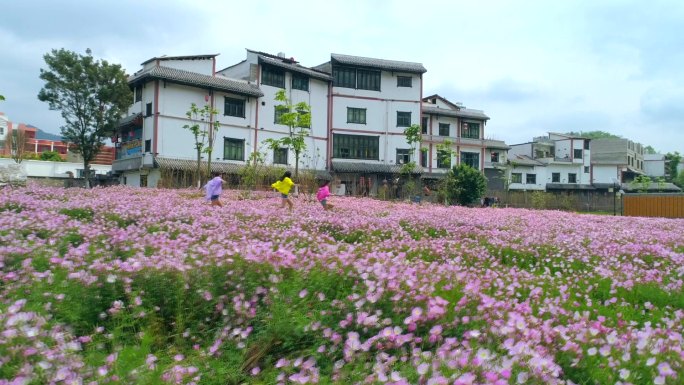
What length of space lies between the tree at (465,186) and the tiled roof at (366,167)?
375 inches

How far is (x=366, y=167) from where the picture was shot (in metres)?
45.4

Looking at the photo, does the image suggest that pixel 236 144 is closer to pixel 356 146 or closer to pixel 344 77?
pixel 356 146

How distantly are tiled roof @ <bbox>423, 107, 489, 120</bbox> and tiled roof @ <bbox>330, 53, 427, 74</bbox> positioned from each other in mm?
5579

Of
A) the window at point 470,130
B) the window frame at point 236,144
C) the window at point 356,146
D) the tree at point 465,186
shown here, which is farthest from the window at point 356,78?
the tree at point 465,186

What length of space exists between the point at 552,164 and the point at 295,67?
41316 millimetres

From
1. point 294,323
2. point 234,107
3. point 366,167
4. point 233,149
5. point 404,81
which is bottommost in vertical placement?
point 294,323

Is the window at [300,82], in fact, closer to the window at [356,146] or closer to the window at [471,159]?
the window at [356,146]

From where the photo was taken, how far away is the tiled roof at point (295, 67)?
1606 inches

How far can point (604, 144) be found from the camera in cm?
8206

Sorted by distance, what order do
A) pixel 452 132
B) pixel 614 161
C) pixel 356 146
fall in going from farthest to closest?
1. pixel 614 161
2. pixel 452 132
3. pixel 356 146

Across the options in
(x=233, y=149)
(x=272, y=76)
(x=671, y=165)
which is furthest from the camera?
(x=671, y=165)

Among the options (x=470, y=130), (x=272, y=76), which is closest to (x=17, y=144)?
(x=272, y=76)

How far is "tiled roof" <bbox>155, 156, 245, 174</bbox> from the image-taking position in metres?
35.7

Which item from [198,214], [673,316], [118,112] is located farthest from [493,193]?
[673,316]
